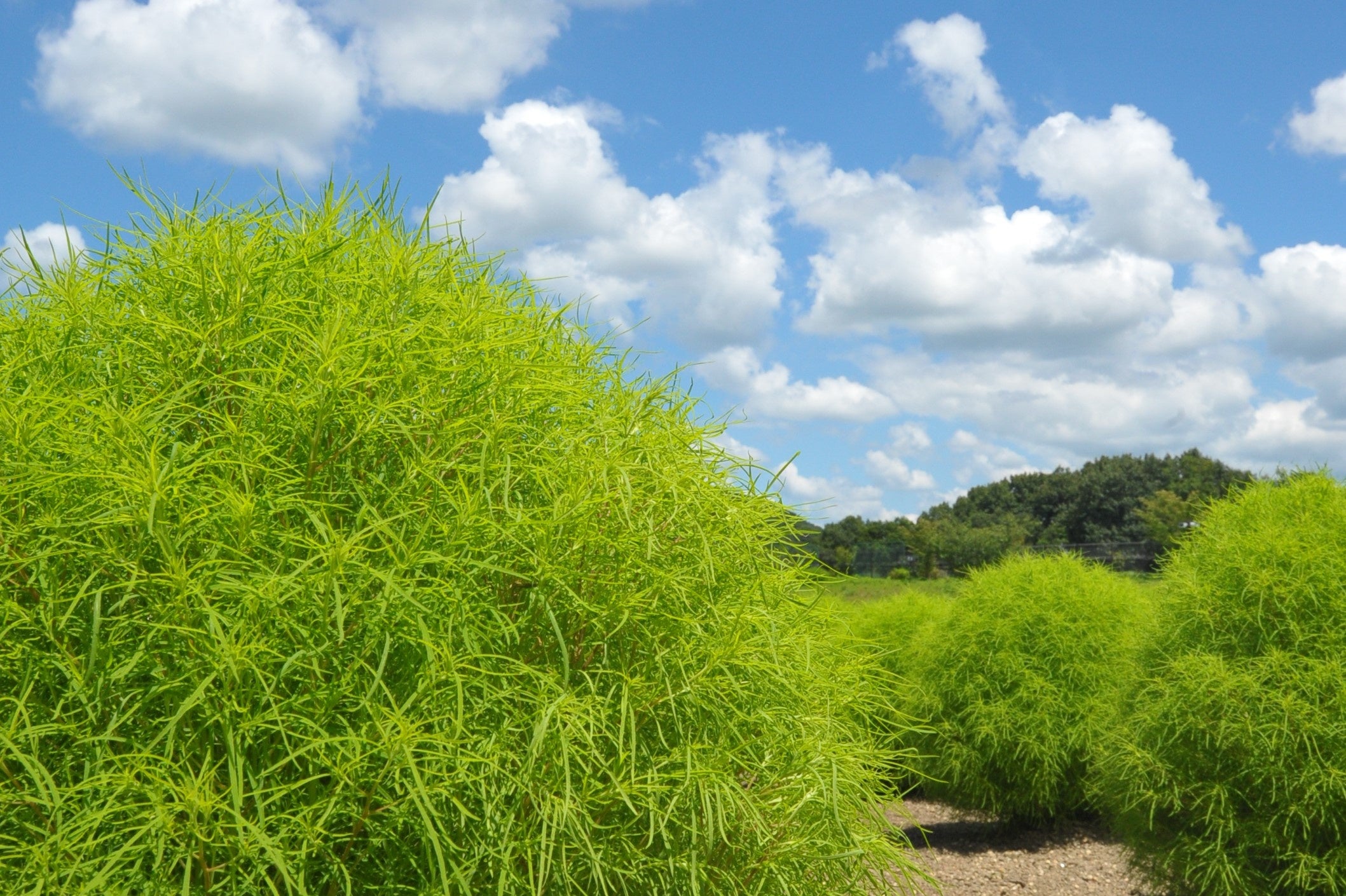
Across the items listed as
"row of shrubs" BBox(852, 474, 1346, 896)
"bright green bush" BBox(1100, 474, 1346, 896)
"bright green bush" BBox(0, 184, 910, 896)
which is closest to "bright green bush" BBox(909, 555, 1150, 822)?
"row of shrubs" BBox(852, 474, 1346, 896)

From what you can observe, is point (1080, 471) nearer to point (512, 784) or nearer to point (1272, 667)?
point (1272, 667)

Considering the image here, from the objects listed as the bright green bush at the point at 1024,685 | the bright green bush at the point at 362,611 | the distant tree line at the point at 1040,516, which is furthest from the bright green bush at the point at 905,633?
the distant tree line at the point at 1040,516

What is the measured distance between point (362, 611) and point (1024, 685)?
26.5ft

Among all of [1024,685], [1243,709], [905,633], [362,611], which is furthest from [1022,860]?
[362,611]

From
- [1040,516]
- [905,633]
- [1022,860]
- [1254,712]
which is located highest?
[1040,516]

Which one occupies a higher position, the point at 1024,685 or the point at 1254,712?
the point at 1254,712

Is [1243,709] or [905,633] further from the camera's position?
[905,633]

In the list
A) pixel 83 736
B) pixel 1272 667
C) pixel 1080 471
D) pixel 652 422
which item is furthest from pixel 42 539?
pixel 1080 471

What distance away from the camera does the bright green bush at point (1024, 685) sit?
29.4ft

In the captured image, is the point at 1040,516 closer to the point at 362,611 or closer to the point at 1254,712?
the point at 1254,712

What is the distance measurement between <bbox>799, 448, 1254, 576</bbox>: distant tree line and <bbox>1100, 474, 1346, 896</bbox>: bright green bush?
2959 centimetres

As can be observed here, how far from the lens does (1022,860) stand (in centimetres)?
898

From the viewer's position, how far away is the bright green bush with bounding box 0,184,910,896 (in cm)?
193

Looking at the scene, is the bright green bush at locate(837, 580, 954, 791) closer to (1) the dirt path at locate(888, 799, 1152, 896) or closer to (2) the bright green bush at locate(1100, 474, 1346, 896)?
(1) the dirt path at locate(888, 799, 1152, 896)
